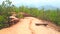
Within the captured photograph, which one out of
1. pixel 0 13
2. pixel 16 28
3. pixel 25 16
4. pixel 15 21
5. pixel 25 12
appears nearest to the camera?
pixel 16 28

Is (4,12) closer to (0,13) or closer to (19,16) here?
(0,13)

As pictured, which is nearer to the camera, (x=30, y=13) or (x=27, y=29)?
(x=27, y=29)

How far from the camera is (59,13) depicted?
30.3 ft

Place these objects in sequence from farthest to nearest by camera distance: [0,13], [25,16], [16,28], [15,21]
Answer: [25,16] < [0,13] < [15,21] < [16,28]

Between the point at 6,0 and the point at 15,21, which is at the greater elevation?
the point at 6,0

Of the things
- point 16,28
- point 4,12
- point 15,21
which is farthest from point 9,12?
point 16,28

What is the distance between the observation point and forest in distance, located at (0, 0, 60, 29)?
320 inches

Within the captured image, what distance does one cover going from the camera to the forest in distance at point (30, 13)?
26.7 ft

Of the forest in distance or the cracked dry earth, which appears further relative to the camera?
the forest in distance

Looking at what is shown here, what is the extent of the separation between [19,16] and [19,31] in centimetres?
225

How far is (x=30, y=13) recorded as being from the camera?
10.2 metres

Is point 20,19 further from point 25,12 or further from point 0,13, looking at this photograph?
point 25,12

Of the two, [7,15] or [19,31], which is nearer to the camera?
[19,31]

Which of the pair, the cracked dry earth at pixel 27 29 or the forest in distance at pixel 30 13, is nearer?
the cracked dry earth at pixel 27 29
